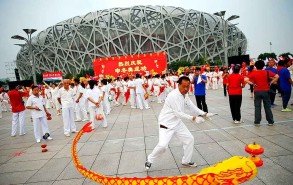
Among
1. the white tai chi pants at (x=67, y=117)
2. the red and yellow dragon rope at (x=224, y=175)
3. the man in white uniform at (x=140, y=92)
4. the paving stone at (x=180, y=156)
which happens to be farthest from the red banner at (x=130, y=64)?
the red and yellow dragon rope at (x=224, y=175)

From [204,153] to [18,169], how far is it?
148 inches

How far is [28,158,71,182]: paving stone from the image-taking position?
3.75 metres

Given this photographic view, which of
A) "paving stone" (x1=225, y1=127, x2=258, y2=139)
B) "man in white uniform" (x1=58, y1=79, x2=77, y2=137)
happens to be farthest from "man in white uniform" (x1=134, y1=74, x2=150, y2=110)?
"paving stone" (x1=225, y1=127, x2=258, y2=139)

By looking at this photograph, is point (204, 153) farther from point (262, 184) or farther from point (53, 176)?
point (53, 176)

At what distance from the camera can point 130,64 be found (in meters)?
25.4

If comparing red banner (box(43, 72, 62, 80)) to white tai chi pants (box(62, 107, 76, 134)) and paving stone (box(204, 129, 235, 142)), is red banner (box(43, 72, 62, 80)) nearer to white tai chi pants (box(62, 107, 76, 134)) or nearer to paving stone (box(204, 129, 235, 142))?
white tai chi pants (box(62, 107, 76, 134))

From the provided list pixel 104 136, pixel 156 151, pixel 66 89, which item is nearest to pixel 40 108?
pixel 66 89

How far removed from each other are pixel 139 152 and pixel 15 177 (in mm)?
2372

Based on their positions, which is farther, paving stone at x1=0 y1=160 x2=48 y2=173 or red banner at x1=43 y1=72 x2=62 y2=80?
red banner at x1=43 y1=72 x2=62 y2=80

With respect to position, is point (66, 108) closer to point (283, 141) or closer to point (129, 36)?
point (283, 141)

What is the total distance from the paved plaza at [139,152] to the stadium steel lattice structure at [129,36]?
47.8 m

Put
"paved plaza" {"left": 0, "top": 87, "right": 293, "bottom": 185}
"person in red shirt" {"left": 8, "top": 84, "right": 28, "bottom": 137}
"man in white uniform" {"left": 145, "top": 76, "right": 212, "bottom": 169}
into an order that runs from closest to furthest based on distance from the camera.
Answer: "man in white uniform" {"left": 145, "top": 76, "right": 212, "bottom": 169} → "paved plaza" {"left": 0, "top": 87, "right": 293, "bottom": 185} → "person in red shirt" {"left": 8, "top": 84, "right": 28, "bottom": 137}

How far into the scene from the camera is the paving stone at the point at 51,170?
375 cm

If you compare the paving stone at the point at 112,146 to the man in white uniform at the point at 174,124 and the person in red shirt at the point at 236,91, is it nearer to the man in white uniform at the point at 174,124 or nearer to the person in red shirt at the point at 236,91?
the man in white uniform at the point at 174,124
